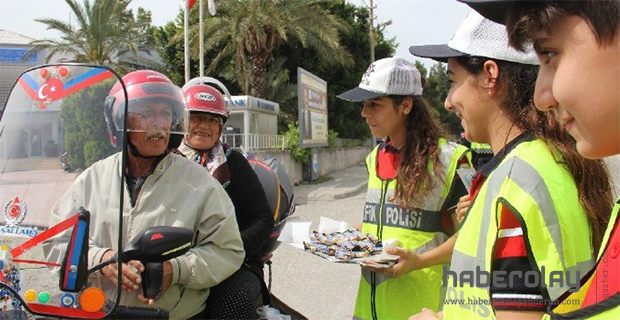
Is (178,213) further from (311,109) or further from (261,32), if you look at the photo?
(261,32)

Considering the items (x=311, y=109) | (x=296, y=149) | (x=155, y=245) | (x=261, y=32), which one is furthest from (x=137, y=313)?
(x=261, y=32)

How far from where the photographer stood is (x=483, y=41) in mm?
1701

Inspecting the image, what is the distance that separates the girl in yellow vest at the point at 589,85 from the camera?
94cm

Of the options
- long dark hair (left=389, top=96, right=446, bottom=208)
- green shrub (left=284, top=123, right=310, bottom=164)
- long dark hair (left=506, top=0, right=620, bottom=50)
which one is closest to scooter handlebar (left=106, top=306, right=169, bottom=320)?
long dark hair (left=389, top=96, right=446, bottom=208)

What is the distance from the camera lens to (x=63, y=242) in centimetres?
185

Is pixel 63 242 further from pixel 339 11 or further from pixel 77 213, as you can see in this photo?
pixel 339 11

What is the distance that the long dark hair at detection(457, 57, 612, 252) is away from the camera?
1.36 m

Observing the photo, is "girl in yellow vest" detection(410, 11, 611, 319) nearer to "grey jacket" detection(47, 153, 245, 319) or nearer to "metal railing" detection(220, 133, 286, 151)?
"grey jacket" detection(47, 153, 245, 319)

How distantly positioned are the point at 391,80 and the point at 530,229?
1.65 meters

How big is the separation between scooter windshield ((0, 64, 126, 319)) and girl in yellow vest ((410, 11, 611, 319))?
1059 mm

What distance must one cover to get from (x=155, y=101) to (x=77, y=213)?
21.8 inches

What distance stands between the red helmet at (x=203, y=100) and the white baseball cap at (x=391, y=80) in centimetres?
94

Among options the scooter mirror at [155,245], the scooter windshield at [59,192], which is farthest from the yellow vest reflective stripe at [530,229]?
the scooter windshield at [59,192]

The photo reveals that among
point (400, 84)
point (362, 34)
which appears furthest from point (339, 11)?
point (400, 84)
